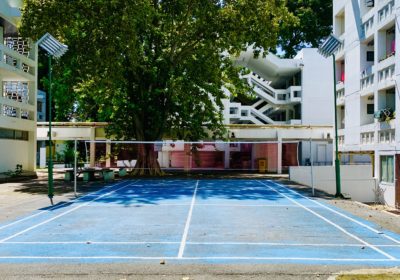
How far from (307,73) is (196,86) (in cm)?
1910

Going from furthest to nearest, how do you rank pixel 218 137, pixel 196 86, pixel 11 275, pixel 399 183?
pixel 218 137 < pixel 196 86 < pixel 399 183 < pixel 11 275

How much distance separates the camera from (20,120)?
40531 millimetres

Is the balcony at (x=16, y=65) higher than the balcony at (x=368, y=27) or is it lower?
lower

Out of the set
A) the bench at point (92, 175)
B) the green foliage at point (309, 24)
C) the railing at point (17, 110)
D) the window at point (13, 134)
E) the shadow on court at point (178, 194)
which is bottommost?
the shadow on court at point (178, 194)

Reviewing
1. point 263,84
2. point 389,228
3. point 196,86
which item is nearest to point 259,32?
point 196,86

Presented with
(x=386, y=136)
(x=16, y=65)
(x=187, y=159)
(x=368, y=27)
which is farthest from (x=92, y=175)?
(x=368, y=27)

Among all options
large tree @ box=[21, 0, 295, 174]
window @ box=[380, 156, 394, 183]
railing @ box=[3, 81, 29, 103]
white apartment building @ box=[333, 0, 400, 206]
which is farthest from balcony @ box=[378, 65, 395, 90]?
railing @ box=[3, 81, 29, 103]

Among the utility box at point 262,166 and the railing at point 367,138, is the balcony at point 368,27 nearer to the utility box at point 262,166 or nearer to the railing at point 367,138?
the railing at point 367,138

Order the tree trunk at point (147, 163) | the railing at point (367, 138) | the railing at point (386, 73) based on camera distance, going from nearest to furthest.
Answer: the railing at point (386, 73), the railing at point (367, 138), the tree trunk at point (147, 163)

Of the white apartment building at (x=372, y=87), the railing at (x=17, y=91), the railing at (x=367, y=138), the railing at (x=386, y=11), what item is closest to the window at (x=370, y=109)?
the white apartment building at (x=372, y=87)

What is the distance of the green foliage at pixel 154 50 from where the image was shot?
111ft

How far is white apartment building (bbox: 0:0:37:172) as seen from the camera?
37969 millimetres

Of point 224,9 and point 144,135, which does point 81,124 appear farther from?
point 224,9

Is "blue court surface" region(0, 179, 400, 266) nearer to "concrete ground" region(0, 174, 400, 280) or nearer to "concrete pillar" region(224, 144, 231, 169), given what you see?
"concrete ground" region(0, 174, 400, 280)
